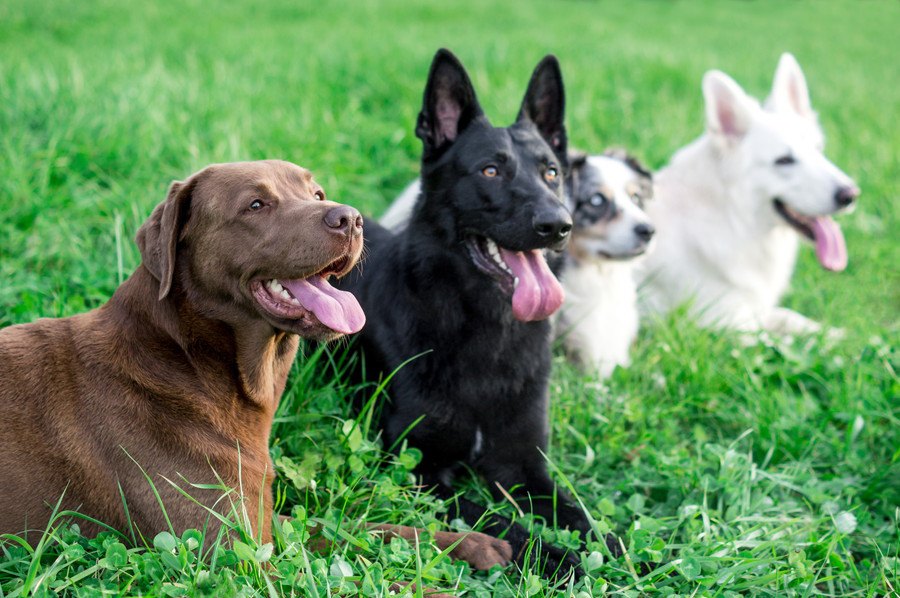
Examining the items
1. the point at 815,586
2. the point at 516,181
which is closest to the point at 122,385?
the point at 516,181

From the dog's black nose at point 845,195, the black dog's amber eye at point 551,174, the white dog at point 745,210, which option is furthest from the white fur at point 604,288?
the dog's black nose at point 845,195

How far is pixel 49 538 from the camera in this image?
2.22 metres

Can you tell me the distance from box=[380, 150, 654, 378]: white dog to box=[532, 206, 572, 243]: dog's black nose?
1.11m

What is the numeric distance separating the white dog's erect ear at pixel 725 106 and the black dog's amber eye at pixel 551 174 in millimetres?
1938

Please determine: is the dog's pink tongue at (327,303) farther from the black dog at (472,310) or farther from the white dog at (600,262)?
the white dog at (600,262)

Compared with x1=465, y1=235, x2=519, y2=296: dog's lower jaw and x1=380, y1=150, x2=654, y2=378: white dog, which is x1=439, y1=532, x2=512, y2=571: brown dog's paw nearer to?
x1=465, y1=235, x2=519, y2=296: dog's lower jaw

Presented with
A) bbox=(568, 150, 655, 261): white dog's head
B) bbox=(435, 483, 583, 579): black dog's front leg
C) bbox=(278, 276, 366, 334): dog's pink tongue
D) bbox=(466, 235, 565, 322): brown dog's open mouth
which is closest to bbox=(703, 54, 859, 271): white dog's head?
bbox=(568, 150, 655, 261): white dog's head

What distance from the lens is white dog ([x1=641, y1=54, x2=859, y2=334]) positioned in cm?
482

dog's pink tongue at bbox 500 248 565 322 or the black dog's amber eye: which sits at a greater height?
the black dog's amber eye

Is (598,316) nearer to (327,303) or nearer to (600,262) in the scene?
(600,262)

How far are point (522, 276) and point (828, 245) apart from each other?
8.46 ft

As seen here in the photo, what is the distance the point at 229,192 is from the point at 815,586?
225 cm

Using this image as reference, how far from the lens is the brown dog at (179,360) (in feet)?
7.61

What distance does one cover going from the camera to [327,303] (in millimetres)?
2408
